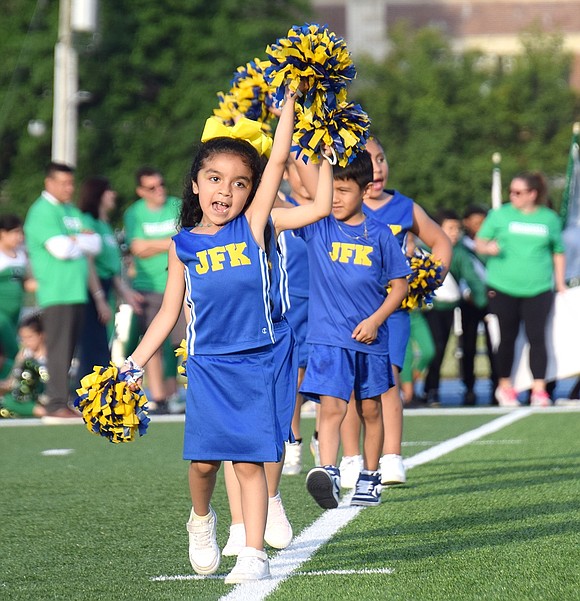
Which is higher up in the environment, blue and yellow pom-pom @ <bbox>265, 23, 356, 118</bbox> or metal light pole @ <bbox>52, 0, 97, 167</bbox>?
metal light pole @ <bbox>52, 0, 97, 167</bbox>

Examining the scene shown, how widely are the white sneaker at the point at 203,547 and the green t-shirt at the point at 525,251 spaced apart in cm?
901

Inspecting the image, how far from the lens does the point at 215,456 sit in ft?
17.4

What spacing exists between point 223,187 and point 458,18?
230ft

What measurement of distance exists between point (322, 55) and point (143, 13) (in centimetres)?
4708

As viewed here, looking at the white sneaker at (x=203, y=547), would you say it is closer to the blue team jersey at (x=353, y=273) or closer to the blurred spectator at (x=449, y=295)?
the blue team jersey at (x=353, y=273)

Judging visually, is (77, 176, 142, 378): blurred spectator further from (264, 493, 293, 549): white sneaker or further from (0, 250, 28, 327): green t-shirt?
(264, 493, 293, 549): white sneaker

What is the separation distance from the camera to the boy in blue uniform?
727 cm

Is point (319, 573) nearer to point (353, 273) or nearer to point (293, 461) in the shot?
point (353, 273)

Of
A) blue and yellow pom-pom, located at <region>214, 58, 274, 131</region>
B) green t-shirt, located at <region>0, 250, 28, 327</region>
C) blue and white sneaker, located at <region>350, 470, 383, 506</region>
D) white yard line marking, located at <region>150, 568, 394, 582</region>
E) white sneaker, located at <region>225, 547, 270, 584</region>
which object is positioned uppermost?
blue and yellow pom-pom, located at <region>214, 58, 274, 131</region>

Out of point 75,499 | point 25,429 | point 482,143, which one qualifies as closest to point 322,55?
point 75,499

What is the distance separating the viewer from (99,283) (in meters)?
13.6

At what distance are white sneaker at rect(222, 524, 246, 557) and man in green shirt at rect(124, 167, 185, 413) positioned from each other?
307 inches

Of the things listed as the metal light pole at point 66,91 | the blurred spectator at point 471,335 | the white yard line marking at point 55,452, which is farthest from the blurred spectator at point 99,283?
the metal light pole at point 66,91

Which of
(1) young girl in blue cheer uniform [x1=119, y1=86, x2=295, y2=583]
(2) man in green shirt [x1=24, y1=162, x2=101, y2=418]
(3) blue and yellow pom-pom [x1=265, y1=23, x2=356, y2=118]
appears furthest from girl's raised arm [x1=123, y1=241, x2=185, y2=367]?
(2) man in green shirt [x1=24, y1=162, x2=101, y2=418]
